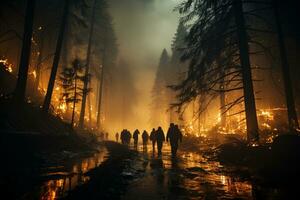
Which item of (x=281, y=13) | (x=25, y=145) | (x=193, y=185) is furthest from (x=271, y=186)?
(x=281, y=13)

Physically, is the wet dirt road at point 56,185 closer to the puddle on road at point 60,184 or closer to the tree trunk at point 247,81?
the puddle on road at point 60,184

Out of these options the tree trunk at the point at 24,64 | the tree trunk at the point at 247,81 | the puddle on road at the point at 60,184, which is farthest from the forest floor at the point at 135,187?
the tree trunk at the point at 24,64

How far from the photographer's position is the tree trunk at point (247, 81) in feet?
46.0

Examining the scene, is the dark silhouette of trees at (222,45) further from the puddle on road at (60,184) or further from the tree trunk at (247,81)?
the puddle on road at (60,184)

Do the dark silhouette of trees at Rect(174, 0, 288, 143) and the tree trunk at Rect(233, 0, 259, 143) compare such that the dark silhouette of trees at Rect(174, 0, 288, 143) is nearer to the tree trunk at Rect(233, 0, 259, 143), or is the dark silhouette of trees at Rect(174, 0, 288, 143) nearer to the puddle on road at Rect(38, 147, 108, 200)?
the tree trunk at Rect(233, 0, 259, 143)

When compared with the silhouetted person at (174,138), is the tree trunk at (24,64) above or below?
above

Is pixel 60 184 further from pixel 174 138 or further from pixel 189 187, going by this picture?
pixel 174 138

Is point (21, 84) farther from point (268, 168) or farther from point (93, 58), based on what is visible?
point (93, 58)

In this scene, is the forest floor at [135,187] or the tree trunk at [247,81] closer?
the forest floor at [135,187]

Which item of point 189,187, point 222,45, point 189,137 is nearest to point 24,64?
point 222,45

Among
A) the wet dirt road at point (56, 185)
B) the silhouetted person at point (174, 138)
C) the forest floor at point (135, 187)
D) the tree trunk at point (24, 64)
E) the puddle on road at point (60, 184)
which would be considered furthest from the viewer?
the silhouetted person at point (174, 138)

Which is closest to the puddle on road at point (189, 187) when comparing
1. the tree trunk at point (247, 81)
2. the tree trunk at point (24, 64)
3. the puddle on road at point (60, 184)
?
the puddle on road at point (60, 184)

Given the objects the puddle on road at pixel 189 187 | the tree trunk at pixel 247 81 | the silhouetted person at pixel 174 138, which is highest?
the tree trunk at pixel 247 81

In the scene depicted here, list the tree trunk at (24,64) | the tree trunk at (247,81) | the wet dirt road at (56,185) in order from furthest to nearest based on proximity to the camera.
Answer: the tree trunk at (24,64) < the tree trunk at (247,81) < the wet dirt road at (56,185)
